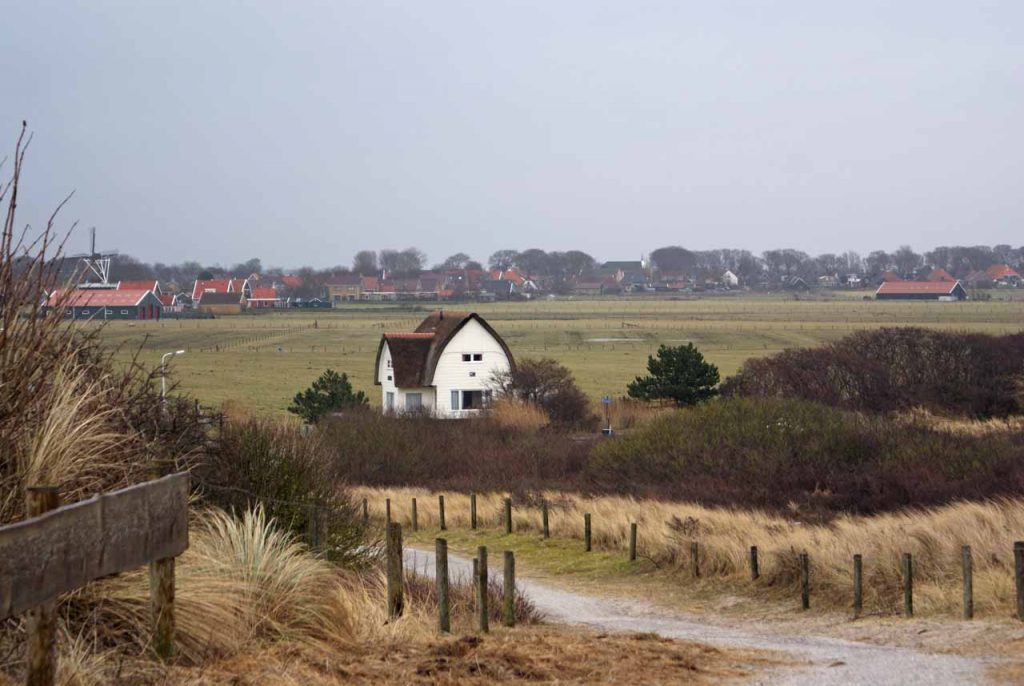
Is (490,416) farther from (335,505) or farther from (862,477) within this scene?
(335,505)

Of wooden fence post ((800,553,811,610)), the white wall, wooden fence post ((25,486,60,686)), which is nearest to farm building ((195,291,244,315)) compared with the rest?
the white wall

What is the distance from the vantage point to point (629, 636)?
11.9m

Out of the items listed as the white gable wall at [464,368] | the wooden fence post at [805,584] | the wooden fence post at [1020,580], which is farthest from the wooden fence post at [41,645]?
the white gable wall at [464,368]

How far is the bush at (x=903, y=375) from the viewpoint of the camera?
58.4 metres

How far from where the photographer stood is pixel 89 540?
22.6 ft

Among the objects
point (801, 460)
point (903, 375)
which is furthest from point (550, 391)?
point (801, 460)

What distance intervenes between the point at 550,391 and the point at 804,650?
51.5 m

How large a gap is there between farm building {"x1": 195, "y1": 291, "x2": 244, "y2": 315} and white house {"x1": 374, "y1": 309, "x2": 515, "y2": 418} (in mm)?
116531

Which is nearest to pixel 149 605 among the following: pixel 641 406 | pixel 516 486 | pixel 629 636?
pixel 629 636

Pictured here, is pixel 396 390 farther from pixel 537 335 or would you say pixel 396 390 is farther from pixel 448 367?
pixel 537 335

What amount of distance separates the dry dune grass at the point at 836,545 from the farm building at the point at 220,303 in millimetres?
155824

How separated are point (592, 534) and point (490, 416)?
105ft

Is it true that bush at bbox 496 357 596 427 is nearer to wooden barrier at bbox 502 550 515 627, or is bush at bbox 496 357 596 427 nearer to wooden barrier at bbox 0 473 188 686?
wooden barrier at bbox 502 550 515 627

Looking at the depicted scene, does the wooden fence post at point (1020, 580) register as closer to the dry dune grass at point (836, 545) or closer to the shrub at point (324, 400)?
the dry dune grass at point (836, 545)
